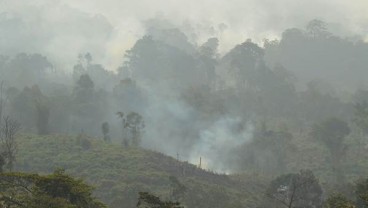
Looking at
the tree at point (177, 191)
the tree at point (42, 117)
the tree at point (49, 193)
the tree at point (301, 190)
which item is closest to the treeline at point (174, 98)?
the tree at point (42, 117)

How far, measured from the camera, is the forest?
6569 cm

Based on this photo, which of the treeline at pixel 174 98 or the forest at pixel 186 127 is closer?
the forest at pixel 186 127

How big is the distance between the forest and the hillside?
0.19m

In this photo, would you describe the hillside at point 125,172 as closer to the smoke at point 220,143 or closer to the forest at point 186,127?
the forest at point 186,127

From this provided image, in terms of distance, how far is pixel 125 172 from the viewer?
74750 mm

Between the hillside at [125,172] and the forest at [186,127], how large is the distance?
0.61 ft

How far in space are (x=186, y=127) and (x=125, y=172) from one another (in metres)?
31.2

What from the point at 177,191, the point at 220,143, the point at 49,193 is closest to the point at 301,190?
the point at 177,191

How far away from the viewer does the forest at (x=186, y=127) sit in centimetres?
6569

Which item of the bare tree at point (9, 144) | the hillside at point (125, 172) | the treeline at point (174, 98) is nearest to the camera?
the bare tree at point (9, 144)

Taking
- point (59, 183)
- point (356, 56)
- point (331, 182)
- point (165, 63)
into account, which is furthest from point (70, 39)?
point (59, 183)

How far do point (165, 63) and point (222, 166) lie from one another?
49.0 meters

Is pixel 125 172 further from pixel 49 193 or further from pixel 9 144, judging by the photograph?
pixel 49 193

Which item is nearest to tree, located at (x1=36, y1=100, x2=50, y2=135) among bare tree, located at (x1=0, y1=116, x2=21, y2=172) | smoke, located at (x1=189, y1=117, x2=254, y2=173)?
bare tree, located at (x1=0, y1=116, x2=21, y2=172)
